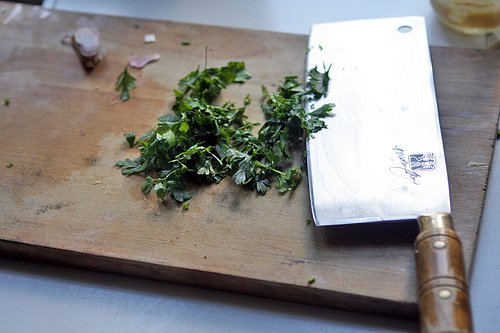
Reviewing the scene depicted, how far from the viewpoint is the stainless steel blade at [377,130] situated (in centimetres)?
119

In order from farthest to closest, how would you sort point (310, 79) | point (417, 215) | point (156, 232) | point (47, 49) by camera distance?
point (47, 49), point (310, 79), point (156, 232), point (417, 215)

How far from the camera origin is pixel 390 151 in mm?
1252

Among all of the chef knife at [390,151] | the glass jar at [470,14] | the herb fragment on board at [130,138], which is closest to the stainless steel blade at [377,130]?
the chef knife at [390,151]

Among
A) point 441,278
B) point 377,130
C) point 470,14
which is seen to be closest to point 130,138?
point 377,130

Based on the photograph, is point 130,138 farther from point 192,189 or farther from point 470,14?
point 470,14

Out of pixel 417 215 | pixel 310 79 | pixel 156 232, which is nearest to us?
pixel 417 215

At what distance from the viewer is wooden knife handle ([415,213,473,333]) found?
99 cm

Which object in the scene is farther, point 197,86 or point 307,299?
point 197,86

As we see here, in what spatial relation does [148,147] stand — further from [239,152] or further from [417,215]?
[417,215]

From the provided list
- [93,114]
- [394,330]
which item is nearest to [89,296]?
[93,114]

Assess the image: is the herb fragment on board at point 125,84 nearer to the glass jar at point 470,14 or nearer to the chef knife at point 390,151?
the chef knife at point 390,151

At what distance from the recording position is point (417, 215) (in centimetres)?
116

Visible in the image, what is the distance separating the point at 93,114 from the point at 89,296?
16.2 inches

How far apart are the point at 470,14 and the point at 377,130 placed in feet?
1.41
